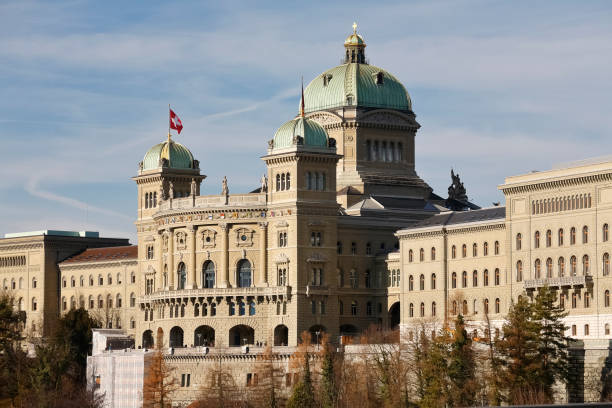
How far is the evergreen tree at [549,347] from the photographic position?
14488cm

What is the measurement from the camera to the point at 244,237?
199500mm

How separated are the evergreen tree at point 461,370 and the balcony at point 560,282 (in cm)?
1649

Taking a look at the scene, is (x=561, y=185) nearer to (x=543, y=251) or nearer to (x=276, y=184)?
(x=543, y=251)

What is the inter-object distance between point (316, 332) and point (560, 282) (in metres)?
36.2

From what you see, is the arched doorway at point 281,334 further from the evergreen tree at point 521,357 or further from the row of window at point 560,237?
the evergreen tree at point 521,357

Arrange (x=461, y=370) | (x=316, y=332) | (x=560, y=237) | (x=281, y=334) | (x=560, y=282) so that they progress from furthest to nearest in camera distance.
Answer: (x=281, y=334)
(x=316, y=332)
(x=560, y=237)
(x=560, y=282)
(x=461, y=370)

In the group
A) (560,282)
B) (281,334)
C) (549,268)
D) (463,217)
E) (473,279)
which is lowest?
(281,334)

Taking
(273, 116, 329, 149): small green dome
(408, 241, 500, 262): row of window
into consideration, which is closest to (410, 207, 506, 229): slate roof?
(408, 241, 500, 262): row of window

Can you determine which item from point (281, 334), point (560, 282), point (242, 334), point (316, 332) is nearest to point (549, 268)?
point (560, 282)

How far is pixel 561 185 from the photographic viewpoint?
17038 cm

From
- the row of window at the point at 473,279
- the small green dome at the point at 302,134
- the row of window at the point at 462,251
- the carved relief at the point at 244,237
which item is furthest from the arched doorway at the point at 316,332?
the small green dome at the point at 302,134

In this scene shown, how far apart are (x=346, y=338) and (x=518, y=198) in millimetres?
27748

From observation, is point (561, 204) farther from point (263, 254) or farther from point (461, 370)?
point (263, 254)

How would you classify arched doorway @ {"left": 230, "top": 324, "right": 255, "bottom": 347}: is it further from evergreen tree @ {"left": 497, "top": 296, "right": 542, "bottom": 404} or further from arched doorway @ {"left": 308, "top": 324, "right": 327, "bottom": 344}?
evergreen tree @ {"left": 497, "top": 296, "right": 542, "bottom": 404}
